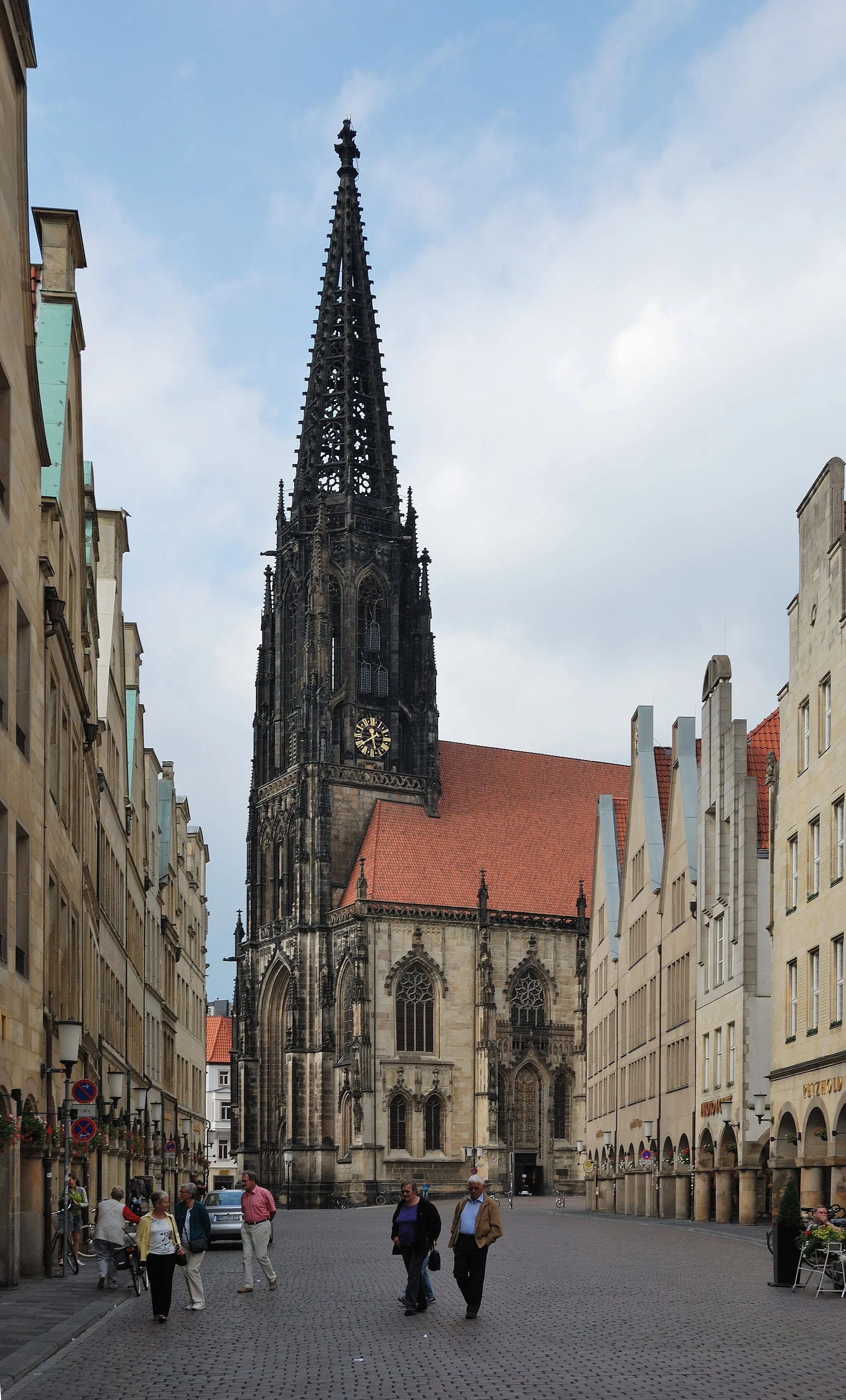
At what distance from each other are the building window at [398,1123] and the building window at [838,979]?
2403 inches

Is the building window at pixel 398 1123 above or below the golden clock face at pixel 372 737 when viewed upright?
below

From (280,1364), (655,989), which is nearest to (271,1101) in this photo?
(655,989)

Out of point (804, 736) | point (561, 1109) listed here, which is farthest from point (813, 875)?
point (561, 1109)

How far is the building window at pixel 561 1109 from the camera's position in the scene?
9731cm

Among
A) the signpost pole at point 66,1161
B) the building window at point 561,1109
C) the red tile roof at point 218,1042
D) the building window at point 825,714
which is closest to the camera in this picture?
the signpost pole at point 66,1161

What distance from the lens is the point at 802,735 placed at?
36.6 meters

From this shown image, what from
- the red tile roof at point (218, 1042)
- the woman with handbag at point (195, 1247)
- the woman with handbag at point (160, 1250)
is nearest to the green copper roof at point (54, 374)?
the woman with handbag at point (195, 1247)

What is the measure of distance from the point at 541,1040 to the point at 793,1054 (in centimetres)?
6210

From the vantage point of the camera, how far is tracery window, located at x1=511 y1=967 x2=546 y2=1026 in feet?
320

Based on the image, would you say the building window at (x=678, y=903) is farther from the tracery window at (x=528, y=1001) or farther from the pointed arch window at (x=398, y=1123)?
the tracery window at (x=528, y=1001)

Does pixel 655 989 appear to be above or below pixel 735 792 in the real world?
below

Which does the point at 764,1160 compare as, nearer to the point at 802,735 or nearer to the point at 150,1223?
the point at 802,735

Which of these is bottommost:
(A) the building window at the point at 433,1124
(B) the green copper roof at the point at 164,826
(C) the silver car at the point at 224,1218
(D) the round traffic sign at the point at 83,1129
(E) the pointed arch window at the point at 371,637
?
(A) the building window at the point at 433,1124

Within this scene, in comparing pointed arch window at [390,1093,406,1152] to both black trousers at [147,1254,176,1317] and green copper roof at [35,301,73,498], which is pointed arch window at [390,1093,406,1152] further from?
black trousers at [147,1254,176,1317]
